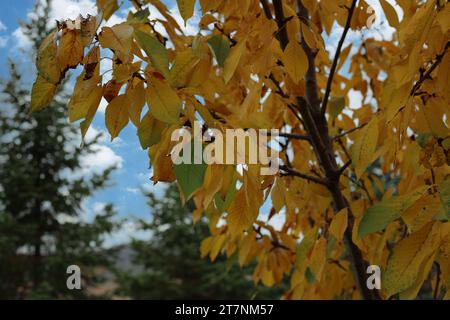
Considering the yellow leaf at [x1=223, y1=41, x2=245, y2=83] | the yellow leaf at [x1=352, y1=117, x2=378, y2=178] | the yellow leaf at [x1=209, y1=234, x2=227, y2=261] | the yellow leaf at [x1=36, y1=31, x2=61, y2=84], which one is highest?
the yellow leaf at [x1=223, y1=41, x2=245, y2=83]

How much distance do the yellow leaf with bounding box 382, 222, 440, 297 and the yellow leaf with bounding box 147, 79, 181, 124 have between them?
0.33 m

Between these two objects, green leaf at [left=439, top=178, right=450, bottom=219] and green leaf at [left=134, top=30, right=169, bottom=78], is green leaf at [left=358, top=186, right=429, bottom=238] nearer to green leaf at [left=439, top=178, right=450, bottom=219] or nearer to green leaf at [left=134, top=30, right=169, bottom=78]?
green leaf at [left=439, top=178, right=450, bottom=219]

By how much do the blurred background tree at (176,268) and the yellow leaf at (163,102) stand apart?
771 centimetres

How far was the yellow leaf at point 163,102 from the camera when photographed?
2.04 feet

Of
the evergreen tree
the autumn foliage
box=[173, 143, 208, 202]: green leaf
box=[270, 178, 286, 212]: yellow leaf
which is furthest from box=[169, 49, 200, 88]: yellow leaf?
the evergreen tree

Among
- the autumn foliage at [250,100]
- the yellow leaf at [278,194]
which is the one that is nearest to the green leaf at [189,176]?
the autumn foliage at [250,100]

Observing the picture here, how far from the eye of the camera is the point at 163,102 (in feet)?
2.08

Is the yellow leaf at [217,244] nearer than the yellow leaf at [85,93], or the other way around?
the yellow leaf at [85,93]

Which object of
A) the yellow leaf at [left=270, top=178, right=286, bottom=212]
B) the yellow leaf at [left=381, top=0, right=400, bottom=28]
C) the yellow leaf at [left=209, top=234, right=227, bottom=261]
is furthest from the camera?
the yellow leaf at [left=209, top=234, right=227, bottom=261]

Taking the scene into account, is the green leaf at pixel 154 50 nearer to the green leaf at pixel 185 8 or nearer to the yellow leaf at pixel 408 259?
the green leaf at pixel 185 8

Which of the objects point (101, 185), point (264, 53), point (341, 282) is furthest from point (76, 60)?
point (101, 185)

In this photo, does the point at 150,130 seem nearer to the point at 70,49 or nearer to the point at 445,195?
the point at 70,49

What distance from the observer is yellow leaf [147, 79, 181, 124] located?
0.62 m

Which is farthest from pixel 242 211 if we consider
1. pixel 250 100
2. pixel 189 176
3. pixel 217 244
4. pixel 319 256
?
pixel 217 244
